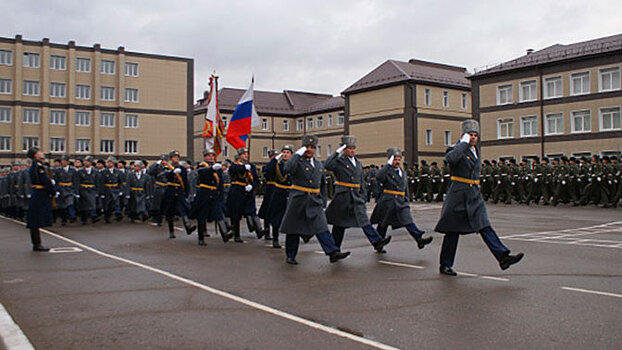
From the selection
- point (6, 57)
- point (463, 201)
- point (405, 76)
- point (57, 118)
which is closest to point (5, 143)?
point (57, 118)

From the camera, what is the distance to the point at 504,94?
44.6m

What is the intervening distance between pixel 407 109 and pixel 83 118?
30193 millimetres

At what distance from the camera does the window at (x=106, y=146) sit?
56562mm

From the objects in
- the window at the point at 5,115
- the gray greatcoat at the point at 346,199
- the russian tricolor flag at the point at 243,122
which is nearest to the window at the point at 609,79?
the russian tricolor flag at the point at 243,122

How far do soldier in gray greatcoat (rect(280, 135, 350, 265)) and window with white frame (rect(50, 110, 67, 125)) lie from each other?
168 ft

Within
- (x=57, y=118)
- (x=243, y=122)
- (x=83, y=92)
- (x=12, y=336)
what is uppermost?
(x=83, y=92)

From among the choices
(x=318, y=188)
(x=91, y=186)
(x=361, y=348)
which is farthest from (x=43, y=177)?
(x=361, y=348)

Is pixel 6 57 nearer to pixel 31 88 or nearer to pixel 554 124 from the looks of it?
pixel 31 88

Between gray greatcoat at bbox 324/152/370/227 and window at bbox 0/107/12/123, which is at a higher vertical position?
window at bbox 0/107/12/123

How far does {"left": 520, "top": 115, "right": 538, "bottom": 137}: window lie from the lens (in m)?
42.9

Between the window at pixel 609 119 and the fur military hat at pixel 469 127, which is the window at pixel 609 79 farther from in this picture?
the fur military hat at pixel 469 127

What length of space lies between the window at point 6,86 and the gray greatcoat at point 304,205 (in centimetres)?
5143

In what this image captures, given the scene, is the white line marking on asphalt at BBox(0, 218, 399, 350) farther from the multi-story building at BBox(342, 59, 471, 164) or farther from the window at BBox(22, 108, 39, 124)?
the window at BBox(22, 108, 39, 124)

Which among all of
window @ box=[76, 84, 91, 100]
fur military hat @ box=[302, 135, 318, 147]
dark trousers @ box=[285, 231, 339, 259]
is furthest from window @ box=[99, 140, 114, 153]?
dark trousers @ box=[285, 231, 339, 259]
